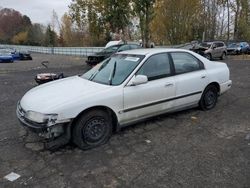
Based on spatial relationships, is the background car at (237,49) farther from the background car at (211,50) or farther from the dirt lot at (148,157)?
the dirt lot at (148,157)

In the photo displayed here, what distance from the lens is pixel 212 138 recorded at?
454 centimetres

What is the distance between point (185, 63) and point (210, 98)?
116 cm

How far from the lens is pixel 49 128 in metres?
3.79

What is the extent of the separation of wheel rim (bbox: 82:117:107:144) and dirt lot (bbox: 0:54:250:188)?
19cm

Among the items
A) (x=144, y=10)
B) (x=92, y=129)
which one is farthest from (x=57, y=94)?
(x=144, y=10)

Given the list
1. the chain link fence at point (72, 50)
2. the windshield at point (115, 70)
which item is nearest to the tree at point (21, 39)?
the chain link fence at point (72, 50)

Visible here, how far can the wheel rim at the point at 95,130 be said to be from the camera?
13.6 feet

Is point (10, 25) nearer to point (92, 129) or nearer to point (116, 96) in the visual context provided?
point (116, 96)

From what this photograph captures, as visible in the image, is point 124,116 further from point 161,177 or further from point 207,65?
point 207,65

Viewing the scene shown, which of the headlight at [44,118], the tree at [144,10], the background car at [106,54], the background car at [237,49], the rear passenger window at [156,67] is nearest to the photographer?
the headlight at [44,118]

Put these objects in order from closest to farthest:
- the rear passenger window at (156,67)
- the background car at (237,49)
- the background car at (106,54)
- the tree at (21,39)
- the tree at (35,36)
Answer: the rear passenger window at (156,67) < the background car at (106,54) < the background car at (237,49) < the tree at (35,36) < the tree at (21,39)

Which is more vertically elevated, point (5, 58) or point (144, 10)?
point (144, 10)

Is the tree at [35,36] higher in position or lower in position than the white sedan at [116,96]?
higher

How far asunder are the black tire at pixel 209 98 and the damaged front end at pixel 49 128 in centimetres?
329
